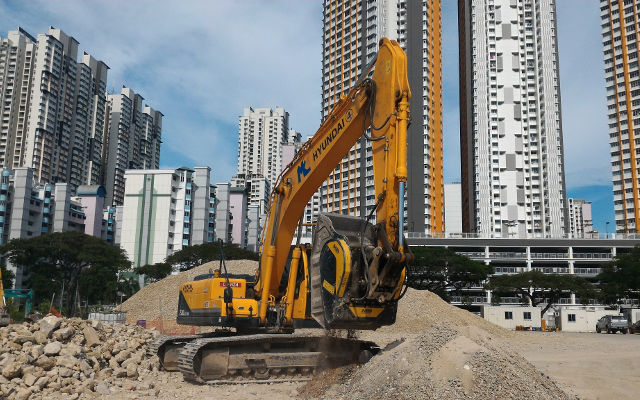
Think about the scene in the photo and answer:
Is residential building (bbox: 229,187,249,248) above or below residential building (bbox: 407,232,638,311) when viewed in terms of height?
above

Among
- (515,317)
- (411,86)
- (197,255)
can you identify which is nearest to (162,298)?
(515,317)

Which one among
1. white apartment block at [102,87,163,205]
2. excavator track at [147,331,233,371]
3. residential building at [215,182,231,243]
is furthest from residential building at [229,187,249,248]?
excavator track at [147,331,233,371]

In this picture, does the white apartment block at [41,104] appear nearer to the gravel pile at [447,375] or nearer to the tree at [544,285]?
the tree at [544,285]

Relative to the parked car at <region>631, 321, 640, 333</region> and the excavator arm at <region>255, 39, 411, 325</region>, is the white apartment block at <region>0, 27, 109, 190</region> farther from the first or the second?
the excavator arm at <region>255, 39, 411, 325</region>

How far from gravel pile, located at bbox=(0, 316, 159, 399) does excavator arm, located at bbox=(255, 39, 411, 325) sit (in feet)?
12.9

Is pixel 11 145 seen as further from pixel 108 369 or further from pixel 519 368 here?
pixel 519 368

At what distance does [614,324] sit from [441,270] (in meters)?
24.9

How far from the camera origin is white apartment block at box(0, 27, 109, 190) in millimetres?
122875

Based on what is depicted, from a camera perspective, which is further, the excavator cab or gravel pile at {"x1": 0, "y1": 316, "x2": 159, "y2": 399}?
gravel pile at {"x1": 0, "y1": 316, "x2": 159, "y2": 399}

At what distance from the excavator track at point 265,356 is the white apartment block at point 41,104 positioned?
409 feet

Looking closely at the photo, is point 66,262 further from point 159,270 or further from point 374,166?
point 374,166

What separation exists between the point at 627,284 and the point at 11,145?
408ft

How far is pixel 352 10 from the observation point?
352ft

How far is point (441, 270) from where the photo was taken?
67812mm
